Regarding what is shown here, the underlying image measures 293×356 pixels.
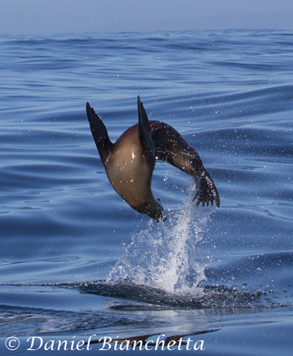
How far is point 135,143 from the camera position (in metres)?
4.67

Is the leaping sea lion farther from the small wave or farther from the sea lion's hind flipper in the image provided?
the small wave

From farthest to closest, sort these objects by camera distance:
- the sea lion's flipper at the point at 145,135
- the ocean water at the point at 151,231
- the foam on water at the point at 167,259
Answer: the foam on water at the point at 167,259 < the sea lion's flipper at the point at 145,135 < the ocean water at the point at 151,231

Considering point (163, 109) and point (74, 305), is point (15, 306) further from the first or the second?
point (163, 109)

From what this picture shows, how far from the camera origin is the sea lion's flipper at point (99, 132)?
15.5ft

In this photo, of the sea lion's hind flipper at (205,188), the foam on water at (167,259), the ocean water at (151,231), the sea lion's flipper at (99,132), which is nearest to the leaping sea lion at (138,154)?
the sea lion's flipper at (99,132)

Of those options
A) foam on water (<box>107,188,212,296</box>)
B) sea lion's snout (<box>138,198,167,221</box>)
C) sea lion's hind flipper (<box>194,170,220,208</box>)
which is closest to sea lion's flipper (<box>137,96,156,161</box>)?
sea lion's snout (<box>138,198,167,221</box>)

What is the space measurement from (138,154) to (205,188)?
0.93 meters

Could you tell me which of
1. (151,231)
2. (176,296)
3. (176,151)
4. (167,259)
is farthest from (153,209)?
(151,231)

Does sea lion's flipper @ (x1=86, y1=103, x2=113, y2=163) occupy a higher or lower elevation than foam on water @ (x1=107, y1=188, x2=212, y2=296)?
higher

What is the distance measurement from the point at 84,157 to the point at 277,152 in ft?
12.0

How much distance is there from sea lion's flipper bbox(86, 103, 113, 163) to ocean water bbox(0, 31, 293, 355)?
1.27m

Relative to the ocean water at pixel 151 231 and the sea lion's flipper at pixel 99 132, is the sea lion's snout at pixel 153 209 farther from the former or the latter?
the ocean water at pixel 151 231

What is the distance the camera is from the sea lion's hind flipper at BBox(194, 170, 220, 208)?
5281mm

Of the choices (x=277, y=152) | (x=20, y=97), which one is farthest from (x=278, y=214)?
(x=20, y=97)
